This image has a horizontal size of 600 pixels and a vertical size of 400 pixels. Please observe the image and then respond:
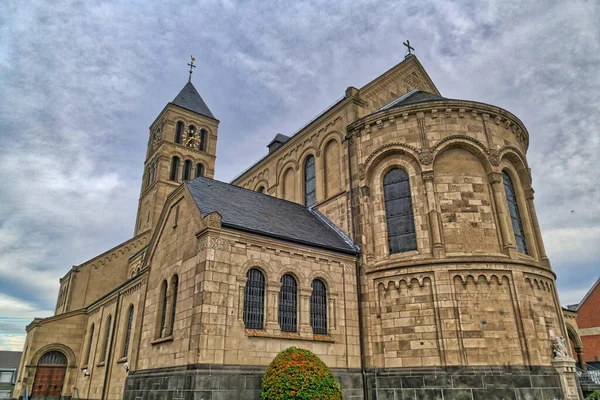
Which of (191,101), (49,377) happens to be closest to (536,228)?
(49,377)

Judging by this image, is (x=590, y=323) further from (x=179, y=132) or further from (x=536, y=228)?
(x=179, y=132)

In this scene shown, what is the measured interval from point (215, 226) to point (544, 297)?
43.7 feet

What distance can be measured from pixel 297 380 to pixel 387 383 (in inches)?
199

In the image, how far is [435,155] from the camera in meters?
18.5

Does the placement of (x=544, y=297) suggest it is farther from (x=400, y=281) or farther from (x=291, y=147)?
(x=291, y=147)

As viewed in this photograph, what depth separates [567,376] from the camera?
50.8ft

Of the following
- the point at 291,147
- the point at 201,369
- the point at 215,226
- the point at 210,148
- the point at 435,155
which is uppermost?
the point at 210,148

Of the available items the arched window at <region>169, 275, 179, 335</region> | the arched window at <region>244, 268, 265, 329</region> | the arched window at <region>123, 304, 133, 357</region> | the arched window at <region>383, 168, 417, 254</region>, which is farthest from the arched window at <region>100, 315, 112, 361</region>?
the arched window at <region>383, 168, 417, 254</region>

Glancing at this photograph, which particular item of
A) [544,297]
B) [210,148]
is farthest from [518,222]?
[210,148]

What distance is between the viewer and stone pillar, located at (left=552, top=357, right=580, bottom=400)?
49.9 feet

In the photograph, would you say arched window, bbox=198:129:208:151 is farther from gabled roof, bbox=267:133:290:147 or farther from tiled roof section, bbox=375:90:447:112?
tiled roof section, bbox=375:90:447:112

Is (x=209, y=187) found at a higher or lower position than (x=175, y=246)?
higher

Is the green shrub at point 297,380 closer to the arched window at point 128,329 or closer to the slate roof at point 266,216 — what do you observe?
the slate roof at point 266,216

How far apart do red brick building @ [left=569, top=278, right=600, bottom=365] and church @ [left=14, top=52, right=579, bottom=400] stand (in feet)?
74.7
